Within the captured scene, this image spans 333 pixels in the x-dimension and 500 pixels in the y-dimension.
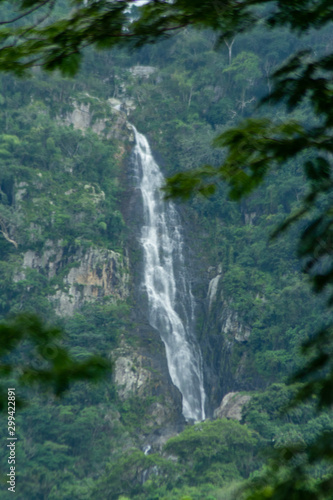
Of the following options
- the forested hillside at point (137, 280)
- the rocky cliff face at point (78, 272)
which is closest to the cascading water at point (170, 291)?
the forested hillside at point (137, 280)

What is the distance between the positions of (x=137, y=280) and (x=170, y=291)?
1.09 m

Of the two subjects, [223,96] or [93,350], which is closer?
[93,350]

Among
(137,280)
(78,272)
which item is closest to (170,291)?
(137,280)

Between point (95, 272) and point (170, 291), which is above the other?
point (95, 272)

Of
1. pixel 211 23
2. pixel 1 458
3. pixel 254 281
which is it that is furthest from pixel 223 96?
pixel 211 23

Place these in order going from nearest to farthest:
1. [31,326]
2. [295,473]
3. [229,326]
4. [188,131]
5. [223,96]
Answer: [295,473], [31,326], [229,326], [188,131], [223,96]

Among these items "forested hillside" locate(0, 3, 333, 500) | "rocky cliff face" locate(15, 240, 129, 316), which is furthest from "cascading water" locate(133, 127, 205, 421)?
"rocky cliff face" locate(15, 240, 129, 316)

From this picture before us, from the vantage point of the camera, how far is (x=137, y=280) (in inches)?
759

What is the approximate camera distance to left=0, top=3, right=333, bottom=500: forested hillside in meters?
13.9

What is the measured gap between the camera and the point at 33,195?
19.6m

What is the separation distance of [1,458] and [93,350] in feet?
11.4

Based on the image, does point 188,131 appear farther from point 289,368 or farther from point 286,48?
point 289,368

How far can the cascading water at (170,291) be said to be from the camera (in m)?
18.1

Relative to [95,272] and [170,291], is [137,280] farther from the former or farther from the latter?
[95,272]
